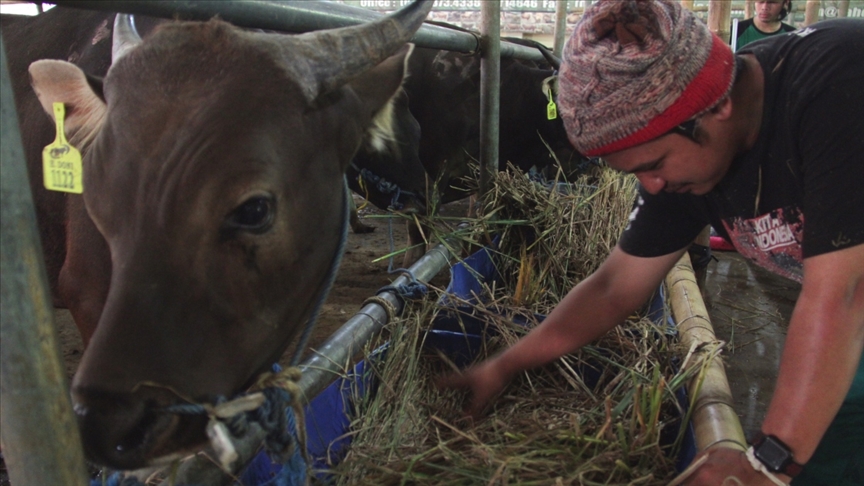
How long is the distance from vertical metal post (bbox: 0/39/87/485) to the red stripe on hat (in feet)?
4.01

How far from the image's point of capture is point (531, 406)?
2.20 m

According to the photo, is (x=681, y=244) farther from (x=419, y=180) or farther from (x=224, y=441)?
(x=419, y=180)

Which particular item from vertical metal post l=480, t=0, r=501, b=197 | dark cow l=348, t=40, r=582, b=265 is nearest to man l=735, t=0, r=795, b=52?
dark cow l=348, t=40, r=582, b=265

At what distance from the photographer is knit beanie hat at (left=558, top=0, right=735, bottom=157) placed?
1.45m

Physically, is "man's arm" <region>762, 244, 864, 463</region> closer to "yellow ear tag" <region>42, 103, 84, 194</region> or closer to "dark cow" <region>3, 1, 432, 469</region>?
"dark cow" <region>3, 1, 432, 469</region>

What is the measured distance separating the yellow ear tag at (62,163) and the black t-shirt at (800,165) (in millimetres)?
1576

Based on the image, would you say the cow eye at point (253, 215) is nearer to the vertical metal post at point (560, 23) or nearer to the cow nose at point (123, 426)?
the cow nose at point (123, 426)

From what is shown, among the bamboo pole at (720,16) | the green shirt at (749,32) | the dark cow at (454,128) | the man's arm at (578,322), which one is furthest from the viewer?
the green shirt at (749,32)

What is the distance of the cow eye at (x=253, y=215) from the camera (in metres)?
1.39

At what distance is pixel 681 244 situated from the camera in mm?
2045

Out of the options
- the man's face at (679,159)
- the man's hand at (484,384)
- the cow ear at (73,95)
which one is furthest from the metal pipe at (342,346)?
the man's face at (679,159)

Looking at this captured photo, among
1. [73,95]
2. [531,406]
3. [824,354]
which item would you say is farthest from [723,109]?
[73,95]

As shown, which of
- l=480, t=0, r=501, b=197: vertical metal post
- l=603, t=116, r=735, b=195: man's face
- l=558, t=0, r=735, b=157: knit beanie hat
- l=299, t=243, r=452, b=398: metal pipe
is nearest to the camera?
l=558, t=0, r=735, b=157: knit beanie hat

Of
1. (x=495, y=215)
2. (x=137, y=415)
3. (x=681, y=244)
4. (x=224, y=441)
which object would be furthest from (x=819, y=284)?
(x=495, y=215)
